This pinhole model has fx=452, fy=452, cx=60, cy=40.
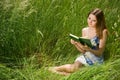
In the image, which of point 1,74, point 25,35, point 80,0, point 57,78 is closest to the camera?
point 1,74

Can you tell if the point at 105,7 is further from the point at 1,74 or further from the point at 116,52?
the point at 1,74

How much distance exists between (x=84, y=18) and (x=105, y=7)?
35 centimetres

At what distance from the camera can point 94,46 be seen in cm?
475

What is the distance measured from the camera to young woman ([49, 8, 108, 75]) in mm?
4723

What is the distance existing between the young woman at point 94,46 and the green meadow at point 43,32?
11 cm

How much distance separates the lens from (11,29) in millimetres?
4734

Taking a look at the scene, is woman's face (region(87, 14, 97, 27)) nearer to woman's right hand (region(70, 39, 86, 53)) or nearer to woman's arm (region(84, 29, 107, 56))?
woman's arm (region(84, 29, 107, 56))

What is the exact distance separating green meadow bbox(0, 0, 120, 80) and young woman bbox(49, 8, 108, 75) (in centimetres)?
11

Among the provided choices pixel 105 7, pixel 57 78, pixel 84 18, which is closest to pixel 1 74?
pixel 57 78

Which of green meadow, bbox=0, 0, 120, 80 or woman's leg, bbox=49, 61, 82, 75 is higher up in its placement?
green meadow, bbox=0, 0, 120, 80

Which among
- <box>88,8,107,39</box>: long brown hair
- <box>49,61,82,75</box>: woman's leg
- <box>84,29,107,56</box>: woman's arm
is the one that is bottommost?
<box>49,61,82,75</box>: woman's leg

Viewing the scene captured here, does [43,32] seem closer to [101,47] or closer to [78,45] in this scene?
[78,45]

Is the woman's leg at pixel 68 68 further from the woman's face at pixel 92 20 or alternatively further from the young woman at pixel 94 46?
the woman's face at pixel 92 20

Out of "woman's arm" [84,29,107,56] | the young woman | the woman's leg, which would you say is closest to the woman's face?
the young woman
